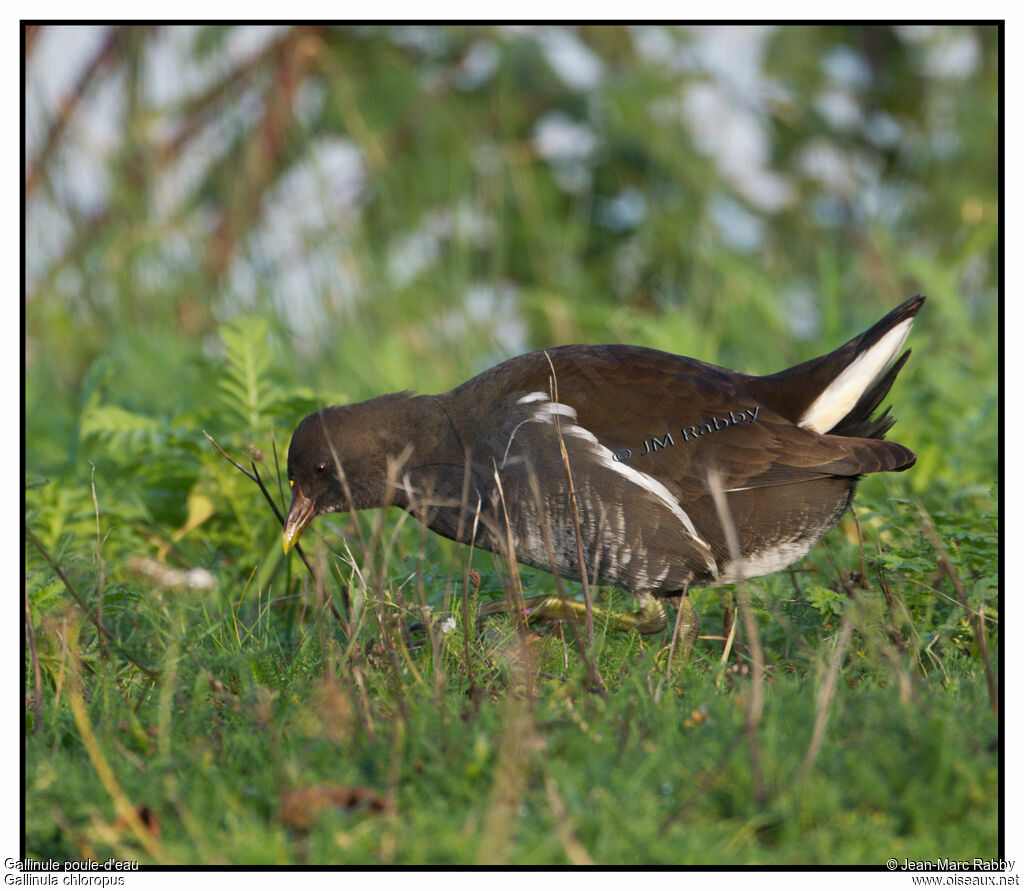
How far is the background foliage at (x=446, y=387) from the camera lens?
241 centimetres

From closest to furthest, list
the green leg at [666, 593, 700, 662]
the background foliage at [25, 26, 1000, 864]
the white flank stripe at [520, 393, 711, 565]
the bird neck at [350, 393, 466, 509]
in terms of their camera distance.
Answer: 1. the background foliage at [25, 26, 1000, 864]
2. the green leg at [666, 593, 700, 662]
3. the white flank stripe at [520, 393, 711, 565]
4. the bird neck at [350, 393, 466, 509]

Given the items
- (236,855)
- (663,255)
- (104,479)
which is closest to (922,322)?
(663,255)

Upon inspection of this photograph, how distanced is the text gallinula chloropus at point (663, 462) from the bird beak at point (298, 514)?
9 centimetres

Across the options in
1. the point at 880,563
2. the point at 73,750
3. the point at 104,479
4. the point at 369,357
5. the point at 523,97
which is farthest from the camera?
the point at 523,97

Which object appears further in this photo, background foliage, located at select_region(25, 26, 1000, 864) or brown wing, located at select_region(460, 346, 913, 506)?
brown wing, located at select_region(460, 346, 913, 506)

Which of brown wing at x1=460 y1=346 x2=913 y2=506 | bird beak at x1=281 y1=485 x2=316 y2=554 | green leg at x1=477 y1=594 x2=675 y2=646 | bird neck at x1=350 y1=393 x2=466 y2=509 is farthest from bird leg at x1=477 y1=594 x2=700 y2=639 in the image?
bird beak at x1=281 y1=485 x2=316 y2=554

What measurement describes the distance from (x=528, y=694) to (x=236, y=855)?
0.95 m

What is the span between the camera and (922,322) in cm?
773

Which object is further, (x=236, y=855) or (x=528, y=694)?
(x=528, y=694)

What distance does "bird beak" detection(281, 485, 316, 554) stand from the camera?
411 cm

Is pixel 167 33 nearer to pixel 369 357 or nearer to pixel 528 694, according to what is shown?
pixel 369 357

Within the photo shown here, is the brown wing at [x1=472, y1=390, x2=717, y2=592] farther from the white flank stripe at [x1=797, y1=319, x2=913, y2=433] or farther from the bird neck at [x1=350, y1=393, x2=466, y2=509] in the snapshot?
the white flank stripe at [x1=797, y1=319, x2=913, y2=433]

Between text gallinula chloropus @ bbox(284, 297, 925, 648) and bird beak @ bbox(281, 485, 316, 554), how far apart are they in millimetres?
88

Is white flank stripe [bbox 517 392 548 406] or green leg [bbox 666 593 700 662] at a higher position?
white flank stripe [bbox 517 392 548 406]
